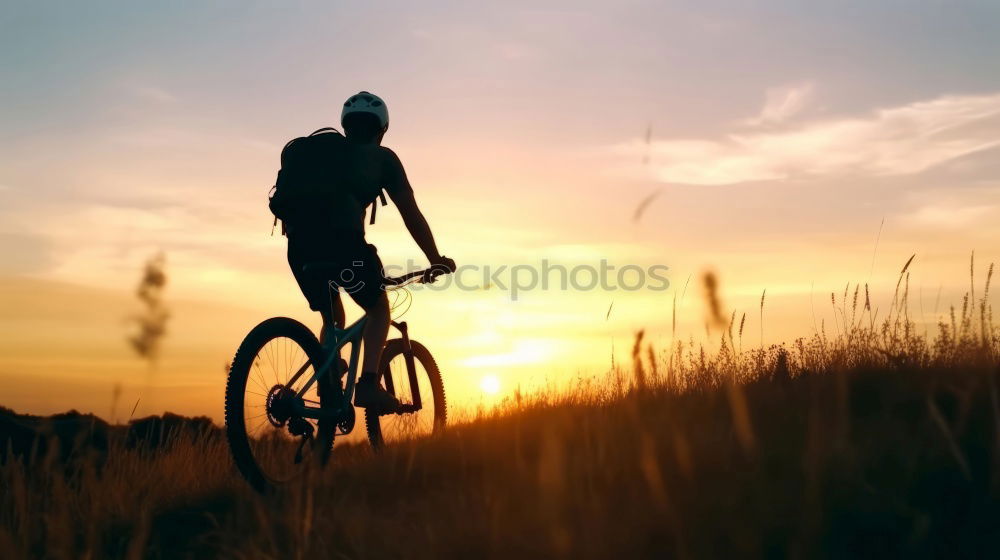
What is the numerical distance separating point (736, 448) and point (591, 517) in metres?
1.05

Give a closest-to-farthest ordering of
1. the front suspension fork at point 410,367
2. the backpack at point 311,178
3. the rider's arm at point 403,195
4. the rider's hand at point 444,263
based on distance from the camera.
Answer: the backpack at point 311,178 → the rider's arm at point 403,195 → the rider's hand at point 444,263 → the front suspension fork at point 410,367

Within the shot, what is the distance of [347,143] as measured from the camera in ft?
17.2

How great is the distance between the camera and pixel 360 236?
17.5ft

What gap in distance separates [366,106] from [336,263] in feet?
3.43

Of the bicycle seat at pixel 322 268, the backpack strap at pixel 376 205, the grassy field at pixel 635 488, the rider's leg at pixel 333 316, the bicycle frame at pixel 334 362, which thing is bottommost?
the grassy field at pixel 635 488

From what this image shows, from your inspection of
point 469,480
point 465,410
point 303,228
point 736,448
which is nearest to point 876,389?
point 736,448

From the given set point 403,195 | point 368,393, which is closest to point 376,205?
point 403,195

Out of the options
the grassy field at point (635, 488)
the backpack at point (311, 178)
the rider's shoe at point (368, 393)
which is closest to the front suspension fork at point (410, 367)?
the grassy field at point (635, 488)

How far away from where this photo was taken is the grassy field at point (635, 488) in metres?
2.98

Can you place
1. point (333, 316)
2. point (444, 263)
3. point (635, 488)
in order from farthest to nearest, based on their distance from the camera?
point (444, 263), point (333, 316), point (635, 488)

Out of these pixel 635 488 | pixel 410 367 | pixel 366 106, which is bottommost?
pixel 635 488

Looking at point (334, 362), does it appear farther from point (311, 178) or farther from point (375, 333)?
point (311, 178)

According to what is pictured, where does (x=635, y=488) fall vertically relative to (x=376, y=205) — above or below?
below

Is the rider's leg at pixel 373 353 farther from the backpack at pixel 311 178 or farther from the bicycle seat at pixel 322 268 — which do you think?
the backpack at pixel 311 178
